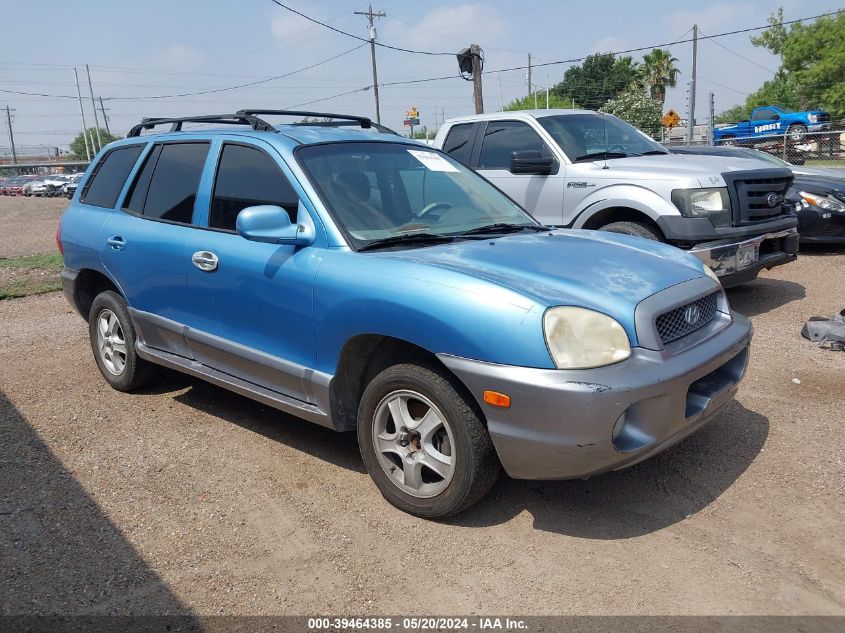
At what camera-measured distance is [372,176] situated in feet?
13.5

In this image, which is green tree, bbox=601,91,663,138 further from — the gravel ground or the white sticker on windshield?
the white sticker on windshield

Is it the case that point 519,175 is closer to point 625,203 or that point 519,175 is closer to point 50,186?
point 625,203

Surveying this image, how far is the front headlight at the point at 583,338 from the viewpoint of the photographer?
2930mm

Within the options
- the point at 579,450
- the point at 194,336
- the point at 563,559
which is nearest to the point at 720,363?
the point at 579,450

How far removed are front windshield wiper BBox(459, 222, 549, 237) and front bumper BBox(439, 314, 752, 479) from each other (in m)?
1.17

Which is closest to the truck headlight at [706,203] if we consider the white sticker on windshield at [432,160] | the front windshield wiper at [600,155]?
the front windshield wiper at [600,155]

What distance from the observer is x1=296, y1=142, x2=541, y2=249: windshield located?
12.6ft

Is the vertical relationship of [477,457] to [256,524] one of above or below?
above

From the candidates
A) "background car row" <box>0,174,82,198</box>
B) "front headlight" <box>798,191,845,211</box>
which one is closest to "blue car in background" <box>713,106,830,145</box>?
"front headlight" <box>798,191,845,211</box>

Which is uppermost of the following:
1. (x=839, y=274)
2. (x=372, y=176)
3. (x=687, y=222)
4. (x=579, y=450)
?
(x=372, y=176)

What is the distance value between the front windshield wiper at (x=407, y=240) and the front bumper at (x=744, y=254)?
121 inches

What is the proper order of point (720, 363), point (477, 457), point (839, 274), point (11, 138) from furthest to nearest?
point (11, 138), point (839, 274), point (720, 363), point (477, 457)

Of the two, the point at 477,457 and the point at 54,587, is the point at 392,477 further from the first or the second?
the point at 54,587

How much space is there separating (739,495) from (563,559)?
1051 mm
